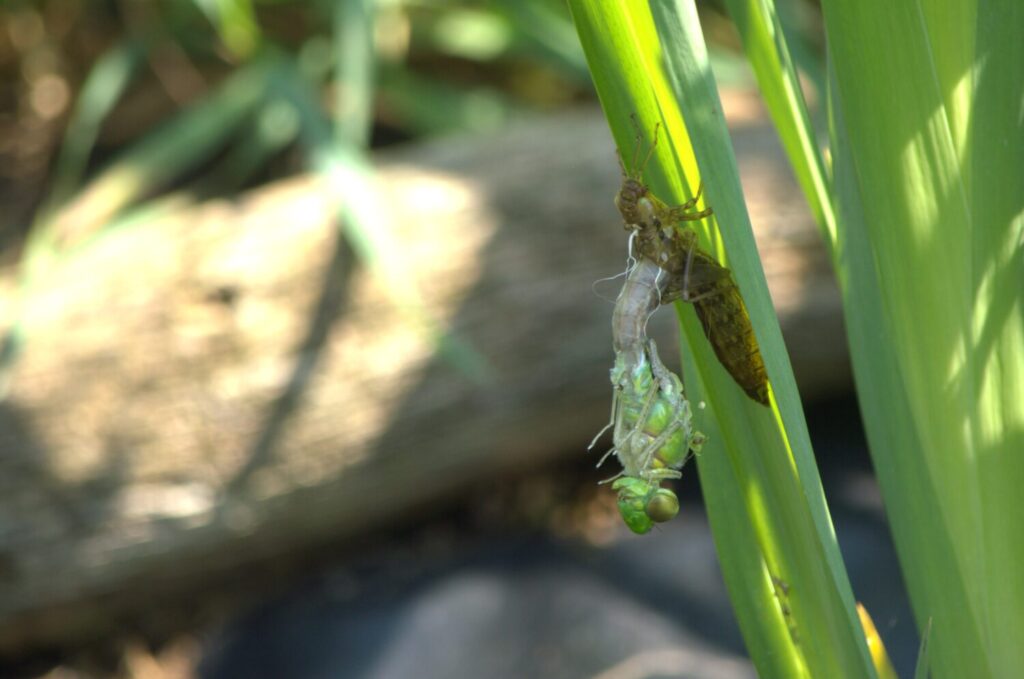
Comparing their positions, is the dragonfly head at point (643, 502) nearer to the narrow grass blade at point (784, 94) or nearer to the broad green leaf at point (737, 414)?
the broad green leaf at point (737, 414)

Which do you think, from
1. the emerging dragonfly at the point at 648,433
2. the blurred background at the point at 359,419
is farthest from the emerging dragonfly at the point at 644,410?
the blurred background at the point at 359,419

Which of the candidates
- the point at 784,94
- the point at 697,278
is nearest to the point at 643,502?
the point at 697,278

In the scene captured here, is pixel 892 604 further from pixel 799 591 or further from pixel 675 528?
pixel 799 591

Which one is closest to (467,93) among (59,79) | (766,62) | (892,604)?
(59,79)

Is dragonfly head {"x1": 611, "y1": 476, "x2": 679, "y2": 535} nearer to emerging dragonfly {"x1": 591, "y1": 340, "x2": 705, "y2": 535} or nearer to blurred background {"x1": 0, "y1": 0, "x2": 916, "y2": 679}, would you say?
emerging dragonfly {"x1": 591, "y1": 340, "x2": 705, "y2": 535}

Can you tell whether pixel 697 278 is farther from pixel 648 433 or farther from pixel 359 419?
pixel 359 419

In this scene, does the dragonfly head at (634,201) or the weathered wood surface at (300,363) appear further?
the weathered wood surface at (300,363)

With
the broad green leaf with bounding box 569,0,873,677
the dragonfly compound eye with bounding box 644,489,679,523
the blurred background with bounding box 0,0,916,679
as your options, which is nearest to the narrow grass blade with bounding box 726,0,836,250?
the broad green leaf with bounding box 569,0,873,677
